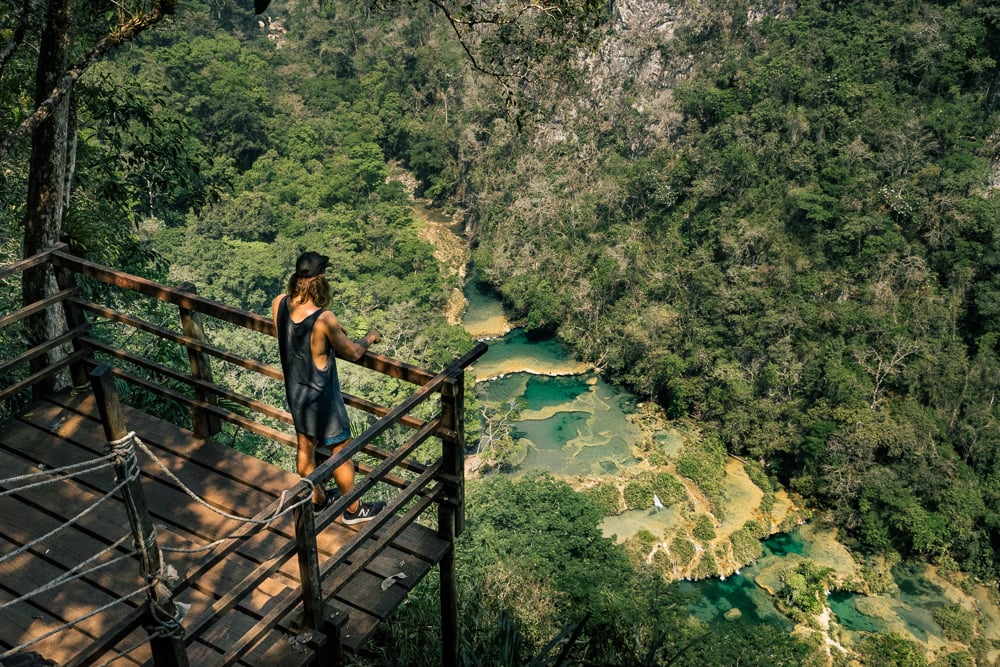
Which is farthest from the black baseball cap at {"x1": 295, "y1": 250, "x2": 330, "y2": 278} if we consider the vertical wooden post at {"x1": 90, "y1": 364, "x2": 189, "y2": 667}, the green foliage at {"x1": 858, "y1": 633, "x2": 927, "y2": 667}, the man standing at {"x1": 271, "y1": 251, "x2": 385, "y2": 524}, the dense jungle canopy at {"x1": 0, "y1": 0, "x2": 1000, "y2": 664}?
the green foliage at {"x1": 858, "y1": 633, "x2": 927, "y2": 667}

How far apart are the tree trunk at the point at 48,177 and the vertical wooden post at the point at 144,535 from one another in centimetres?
283

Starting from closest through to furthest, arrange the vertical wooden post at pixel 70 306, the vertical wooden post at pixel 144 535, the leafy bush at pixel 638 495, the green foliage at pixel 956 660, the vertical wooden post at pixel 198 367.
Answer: the vertical wooden post at pixel 144 535
the vertical wooden post at pixel 198 367
the vertical wooden post at pixel 70 306
the green foliage at pixel 956 660
the leafy bush at pixel 638 495

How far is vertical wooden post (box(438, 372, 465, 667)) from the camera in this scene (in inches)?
140

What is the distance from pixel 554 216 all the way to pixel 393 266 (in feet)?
25.7

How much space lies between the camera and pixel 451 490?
12.4 ft

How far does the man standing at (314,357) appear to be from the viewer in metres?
3.55

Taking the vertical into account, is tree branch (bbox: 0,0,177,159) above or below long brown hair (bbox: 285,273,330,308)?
above

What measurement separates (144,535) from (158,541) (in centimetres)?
148

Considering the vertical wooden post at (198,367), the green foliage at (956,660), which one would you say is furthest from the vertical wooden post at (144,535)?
the green foliage at (956,660)

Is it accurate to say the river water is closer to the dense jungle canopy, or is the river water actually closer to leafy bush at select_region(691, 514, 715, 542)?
leafy bush at select_region(691, 514, 715, 542)

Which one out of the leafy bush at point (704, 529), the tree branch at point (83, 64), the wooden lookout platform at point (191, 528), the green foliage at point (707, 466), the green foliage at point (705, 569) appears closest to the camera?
the wooden lookout platform at point (191, 528)

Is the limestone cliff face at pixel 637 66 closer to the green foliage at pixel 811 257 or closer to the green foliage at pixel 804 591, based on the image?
the green foliage at pixel 811 257

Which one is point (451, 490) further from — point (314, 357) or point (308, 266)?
point (308, 266)

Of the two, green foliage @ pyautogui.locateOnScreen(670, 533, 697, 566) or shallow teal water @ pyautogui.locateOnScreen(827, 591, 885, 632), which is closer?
shallow teal water @ pyautogui.locateOnScreen(827, 591, 885, 632)
